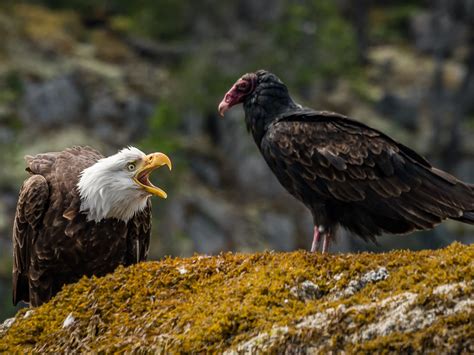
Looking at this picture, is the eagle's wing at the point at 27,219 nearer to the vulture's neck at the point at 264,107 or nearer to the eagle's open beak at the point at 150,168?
the eagle's open beak at the point at 150,168

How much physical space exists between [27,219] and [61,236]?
1.53 ft

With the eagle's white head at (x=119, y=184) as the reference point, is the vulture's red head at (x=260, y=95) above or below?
above

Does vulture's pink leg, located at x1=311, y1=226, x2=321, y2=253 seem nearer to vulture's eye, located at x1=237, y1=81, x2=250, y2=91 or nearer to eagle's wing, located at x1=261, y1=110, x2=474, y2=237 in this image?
eagle's wing, located at x1=261, y1=110, x2=474, y2=237

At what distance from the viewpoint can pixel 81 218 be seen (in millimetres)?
7879

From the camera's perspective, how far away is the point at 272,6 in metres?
42.1

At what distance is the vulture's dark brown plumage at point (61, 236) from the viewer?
25.9ft

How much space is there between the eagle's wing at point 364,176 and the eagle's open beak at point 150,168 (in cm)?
105

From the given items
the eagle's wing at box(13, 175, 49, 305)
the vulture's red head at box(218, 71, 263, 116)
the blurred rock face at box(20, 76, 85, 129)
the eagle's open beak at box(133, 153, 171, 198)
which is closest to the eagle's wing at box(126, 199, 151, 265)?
the eagle's open beak at box(133, 153, 171, 198)

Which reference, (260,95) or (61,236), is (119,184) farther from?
(260,95)

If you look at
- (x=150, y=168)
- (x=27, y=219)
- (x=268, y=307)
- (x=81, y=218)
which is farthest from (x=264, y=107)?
(x=268, y=307)

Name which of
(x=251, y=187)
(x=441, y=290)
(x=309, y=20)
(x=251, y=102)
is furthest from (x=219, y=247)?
(x=441, y=290)

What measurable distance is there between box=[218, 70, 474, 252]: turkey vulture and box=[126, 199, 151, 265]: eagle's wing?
134cm

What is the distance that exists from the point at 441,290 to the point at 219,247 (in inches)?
1020

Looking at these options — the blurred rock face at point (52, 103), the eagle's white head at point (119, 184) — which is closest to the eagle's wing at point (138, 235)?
the eagle's white head at point (119, 184)
